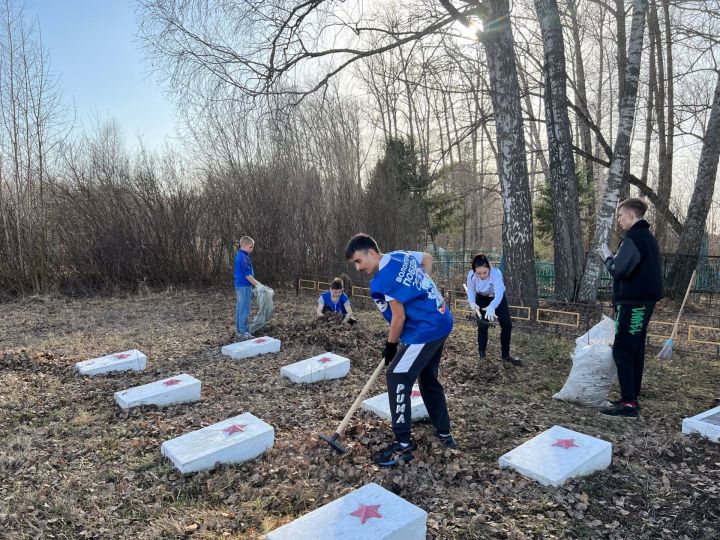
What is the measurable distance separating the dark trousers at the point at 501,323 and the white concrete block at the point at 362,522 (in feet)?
12.4

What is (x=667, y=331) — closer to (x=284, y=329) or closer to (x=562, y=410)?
(x=562, y=410)

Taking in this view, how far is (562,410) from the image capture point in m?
4.52

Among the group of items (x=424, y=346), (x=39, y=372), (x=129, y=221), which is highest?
(x=129, y=221)

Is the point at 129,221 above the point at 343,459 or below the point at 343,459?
above

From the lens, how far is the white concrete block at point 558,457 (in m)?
3.15

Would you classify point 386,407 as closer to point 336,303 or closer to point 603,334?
point 603,334

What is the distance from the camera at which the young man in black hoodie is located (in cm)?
414

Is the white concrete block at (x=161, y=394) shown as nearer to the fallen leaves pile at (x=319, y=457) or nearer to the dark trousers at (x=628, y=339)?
the fallen leaves pile at (x=319, y=457)

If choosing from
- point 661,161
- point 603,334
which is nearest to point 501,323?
point 603,334

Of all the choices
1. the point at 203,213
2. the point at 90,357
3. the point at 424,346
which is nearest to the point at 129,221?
the point at 203,213

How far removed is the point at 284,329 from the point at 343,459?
4.54m

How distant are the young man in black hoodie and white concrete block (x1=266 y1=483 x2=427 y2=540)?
2703mm

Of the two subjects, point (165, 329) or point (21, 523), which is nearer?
point (21, 523)

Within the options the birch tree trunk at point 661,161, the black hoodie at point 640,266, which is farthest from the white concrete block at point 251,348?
the birch tree trunk at point 661,161
